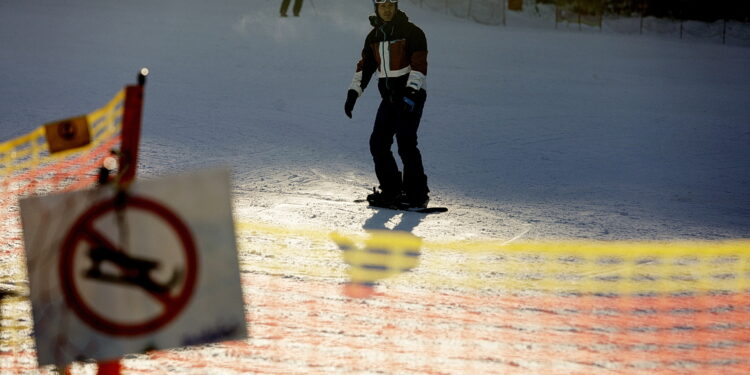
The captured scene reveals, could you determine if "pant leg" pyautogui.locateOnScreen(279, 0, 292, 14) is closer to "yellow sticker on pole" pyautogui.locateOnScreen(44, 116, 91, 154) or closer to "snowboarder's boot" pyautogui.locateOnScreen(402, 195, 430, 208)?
"snowboarder's boot" pyautogui.locateOnScreen(402, 195, 430, 208)

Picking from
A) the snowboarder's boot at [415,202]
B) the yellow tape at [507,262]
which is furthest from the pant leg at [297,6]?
the yellow tape at [507,262]

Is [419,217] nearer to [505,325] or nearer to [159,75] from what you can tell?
[505,325]

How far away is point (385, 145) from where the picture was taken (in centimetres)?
695

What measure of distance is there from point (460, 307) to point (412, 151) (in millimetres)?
2661

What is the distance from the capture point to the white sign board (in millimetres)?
1793

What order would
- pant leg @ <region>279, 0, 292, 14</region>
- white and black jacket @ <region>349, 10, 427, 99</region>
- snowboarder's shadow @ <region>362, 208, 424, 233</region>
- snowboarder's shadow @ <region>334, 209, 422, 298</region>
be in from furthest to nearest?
pant leg @ <region>279, 0, 292, 14</region>, white and black jacket @ <region>349, 10, 427, 99</region>, snowboarder's shadow @ <region>362, 208, 424, 233</region>, snowboarder's shadow @ <region>334, 209, 422, 298</region>

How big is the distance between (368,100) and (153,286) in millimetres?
10779

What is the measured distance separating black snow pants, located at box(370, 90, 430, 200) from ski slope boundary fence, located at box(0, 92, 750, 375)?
34.6 inches

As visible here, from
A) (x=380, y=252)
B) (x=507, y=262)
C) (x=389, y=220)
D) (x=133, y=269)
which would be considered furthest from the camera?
(x=389, y=220)

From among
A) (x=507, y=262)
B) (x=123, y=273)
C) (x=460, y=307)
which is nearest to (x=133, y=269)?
(x=123, y=273)

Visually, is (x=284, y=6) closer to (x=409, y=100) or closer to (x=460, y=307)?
(x=409, y=100)

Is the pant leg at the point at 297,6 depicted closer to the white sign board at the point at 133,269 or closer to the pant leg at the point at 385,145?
the pant leg at the point at 385,145

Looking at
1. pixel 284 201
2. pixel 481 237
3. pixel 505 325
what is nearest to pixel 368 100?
pixel 284 201

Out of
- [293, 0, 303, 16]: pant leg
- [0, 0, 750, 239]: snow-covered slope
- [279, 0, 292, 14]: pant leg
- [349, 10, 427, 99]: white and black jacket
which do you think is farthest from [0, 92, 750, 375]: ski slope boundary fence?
[293, 0, 303, 16]: pant leg
